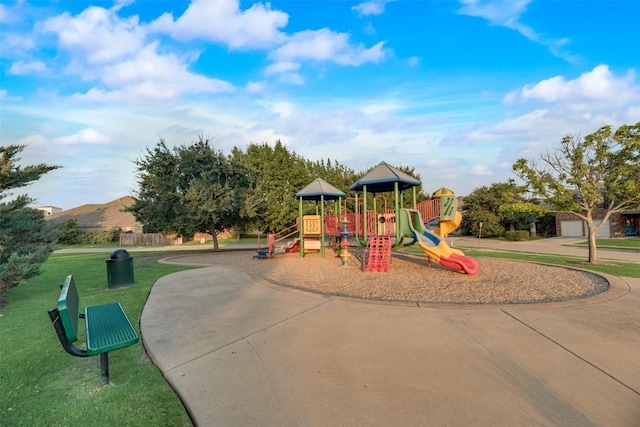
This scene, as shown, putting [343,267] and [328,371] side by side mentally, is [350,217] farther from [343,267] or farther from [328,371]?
[328,371]

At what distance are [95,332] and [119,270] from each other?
5.59 m

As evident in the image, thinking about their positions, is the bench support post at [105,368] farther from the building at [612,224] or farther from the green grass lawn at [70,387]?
the building at [612,224]

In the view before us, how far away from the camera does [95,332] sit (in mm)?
3402

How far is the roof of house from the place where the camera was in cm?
4125

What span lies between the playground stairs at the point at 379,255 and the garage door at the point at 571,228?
118 ft

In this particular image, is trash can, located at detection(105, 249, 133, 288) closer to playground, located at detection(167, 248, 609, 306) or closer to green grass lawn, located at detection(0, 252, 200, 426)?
green grass lawn, located at detection(0, 252, 200, 426)

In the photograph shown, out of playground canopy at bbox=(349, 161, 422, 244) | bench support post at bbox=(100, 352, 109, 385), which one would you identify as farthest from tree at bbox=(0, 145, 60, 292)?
playground canopy at bbox=(349, 161, 422, 244)

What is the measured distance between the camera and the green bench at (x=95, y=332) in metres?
2.85

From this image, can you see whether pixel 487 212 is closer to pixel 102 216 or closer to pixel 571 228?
pixel 571 228

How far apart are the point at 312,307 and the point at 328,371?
2.48 meters

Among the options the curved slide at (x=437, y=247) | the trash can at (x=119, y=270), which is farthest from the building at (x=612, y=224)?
the trash can at (x=119, y=270)

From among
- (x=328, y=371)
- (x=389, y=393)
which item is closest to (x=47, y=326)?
(x=328, y=371)

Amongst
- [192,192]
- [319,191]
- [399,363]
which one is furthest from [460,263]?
[192,192]

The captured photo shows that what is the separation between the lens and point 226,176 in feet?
63.6
